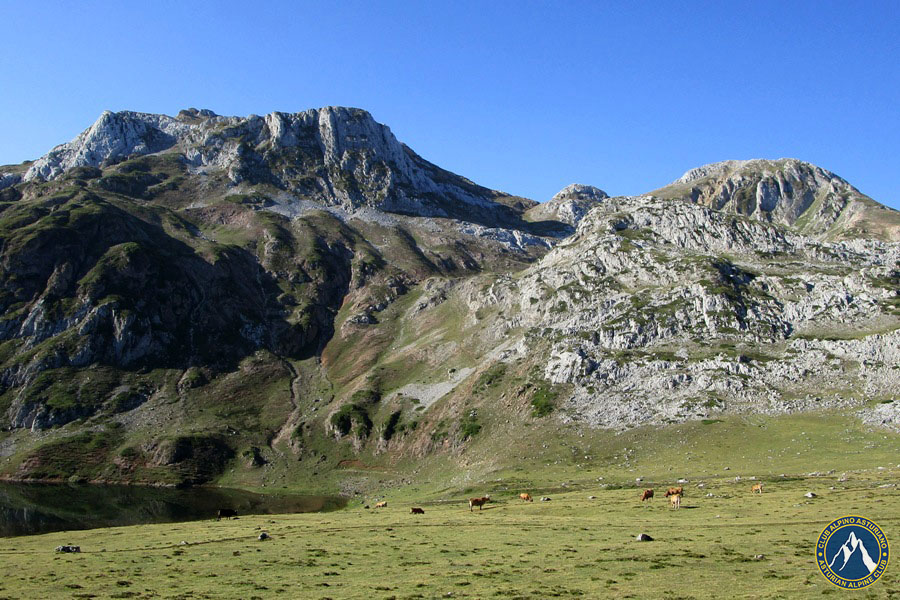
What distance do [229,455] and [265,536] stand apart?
119611 mm

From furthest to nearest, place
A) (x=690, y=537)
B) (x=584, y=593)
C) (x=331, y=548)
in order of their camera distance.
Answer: (x=331, y=548) → (x=690, y=537) → (x=584, y=593)

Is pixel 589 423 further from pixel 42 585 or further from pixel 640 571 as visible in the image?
pixel 42 585

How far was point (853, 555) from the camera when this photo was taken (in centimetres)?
3438

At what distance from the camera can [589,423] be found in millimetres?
137250

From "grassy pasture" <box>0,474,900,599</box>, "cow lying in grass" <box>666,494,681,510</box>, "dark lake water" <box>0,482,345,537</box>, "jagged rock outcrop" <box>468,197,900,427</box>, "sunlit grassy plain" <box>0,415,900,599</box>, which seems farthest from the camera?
"jagged rock outcrop" <box>468,197,900,427</box>

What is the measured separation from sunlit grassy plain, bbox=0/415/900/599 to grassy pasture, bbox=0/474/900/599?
16 cm

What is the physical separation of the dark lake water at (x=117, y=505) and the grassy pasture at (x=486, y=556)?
3832cm

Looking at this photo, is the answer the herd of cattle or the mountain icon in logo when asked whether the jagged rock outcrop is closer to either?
the herd of cattle

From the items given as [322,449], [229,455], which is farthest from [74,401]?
[322,449]

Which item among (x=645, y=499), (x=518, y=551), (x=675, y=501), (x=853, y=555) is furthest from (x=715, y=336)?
(x=518, y=551)

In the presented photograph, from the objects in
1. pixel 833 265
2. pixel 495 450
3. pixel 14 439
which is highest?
pixel 833 265

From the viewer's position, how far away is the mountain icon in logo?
1304 inches

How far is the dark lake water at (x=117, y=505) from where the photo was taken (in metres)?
97.9

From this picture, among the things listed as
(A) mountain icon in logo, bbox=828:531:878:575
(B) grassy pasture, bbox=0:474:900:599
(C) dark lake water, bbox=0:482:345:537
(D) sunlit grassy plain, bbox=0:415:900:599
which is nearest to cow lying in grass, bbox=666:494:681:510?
(D) sunlit grassy plain, bbox=0:415:900:599
